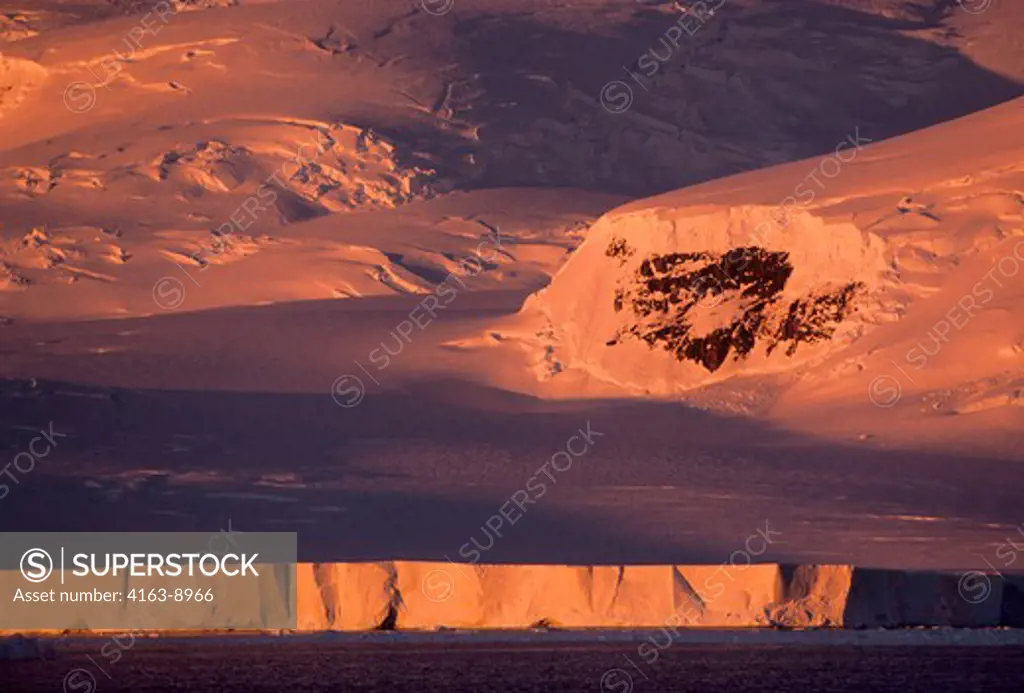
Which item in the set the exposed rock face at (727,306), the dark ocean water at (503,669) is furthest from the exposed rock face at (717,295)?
the dark ocean water at (503,669)

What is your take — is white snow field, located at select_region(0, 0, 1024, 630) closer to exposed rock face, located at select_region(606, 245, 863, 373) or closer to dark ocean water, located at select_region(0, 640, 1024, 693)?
exposed rock face, located at select_region(606, 245, 863, 373)

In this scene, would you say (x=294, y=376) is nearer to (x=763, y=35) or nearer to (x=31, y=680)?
(x=31, y=680)

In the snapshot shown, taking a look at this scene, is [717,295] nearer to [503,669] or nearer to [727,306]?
[727,306]

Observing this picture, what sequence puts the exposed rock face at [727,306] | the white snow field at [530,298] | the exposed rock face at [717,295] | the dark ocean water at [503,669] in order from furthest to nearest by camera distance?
the exposed rock face at [727,306]
the exposed rock face at [717,295]
the white snow field at [530,298]
the dark ocean water at [503,669]

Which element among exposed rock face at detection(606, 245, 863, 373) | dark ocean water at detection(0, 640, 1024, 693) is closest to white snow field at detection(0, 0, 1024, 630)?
exposed rock face at detection(606, 245, 863, 373)

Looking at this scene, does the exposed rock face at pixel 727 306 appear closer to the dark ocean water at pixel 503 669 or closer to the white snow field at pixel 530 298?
the white snow field at pixel 530 298

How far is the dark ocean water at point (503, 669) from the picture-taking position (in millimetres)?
28484

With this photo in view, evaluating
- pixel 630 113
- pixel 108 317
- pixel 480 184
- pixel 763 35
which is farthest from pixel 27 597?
pixel 763 35

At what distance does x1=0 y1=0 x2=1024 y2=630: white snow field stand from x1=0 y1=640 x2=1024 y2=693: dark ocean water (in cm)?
93

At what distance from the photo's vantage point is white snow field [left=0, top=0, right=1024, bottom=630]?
3628 cm

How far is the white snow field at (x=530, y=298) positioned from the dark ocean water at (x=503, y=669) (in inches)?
36.5

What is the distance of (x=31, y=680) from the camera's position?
28781 mm

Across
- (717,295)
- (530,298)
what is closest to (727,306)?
(717,295)

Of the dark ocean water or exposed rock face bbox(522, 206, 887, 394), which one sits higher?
exposed rock face bbox(522, 206, 887, 394)
